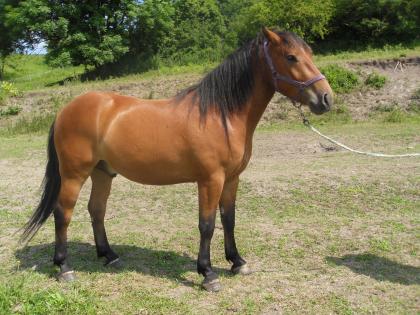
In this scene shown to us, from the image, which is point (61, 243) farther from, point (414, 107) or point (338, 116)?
point (414, 107)

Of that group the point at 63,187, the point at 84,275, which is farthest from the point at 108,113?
the point at 84,275

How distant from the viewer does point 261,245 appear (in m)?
4.49

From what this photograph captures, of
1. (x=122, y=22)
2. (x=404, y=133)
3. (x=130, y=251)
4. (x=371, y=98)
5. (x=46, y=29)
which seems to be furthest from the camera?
(x=122, y=22)

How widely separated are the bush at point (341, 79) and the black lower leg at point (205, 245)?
38.0 ft

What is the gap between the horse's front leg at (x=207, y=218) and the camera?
136 inches

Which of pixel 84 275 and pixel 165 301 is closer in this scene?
pixel 165 301

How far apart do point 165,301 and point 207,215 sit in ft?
2.50

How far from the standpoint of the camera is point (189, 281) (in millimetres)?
3797

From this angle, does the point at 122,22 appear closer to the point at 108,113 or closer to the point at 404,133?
the point at 404,133

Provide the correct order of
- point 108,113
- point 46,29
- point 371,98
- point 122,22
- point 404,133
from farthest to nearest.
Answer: point 122,22 < point 46,29 < point 371,98 < point 404,133 < point 108,113

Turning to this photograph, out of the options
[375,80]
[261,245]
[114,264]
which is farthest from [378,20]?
[114,264]

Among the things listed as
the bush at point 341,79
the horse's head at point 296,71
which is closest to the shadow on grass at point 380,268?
the horse's head at point 296,71

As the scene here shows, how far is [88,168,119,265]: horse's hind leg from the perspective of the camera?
162 inches

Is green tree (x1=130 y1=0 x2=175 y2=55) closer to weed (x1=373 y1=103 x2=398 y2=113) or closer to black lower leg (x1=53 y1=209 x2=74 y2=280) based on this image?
weed (x1=373 y1=103 x2=398 y2=113)
